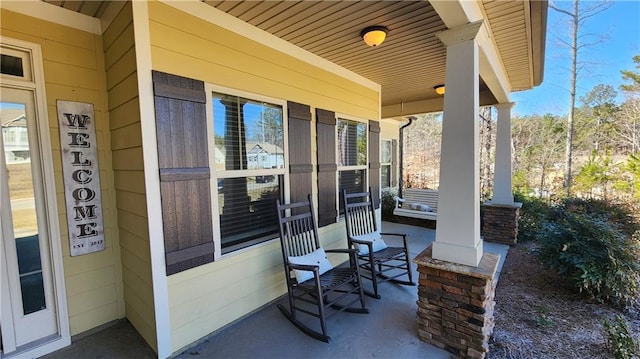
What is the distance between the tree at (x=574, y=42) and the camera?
27.5ft

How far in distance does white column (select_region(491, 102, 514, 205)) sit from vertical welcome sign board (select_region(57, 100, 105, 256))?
18.5 ft

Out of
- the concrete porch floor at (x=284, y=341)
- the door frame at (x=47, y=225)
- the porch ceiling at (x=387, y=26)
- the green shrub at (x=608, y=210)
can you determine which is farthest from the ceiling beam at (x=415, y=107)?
the door frame at (x=47, y=225)

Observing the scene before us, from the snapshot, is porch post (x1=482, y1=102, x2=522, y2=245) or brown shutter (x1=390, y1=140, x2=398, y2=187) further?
brown shutter (x1=390, y1=140, x2=398, y2=187)

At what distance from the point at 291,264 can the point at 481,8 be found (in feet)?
8.64

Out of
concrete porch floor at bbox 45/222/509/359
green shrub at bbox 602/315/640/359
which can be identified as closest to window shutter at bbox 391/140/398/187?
concrete porch floor at bbox 45/222/509/359

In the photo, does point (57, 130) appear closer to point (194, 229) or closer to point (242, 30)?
point (194, 229)

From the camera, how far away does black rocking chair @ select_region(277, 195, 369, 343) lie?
223 cm

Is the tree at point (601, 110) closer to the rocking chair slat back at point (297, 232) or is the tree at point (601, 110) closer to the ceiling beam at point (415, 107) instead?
the ceiling beam at point (415, 107)

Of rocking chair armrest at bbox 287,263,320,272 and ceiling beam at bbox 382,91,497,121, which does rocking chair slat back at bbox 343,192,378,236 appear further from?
ceiling beam at bbox 382,91,497,121

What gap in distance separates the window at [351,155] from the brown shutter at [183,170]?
1.92 meters

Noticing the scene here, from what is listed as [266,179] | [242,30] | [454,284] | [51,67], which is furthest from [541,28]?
[51,67]

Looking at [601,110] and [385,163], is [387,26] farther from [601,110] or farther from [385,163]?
[601,110]

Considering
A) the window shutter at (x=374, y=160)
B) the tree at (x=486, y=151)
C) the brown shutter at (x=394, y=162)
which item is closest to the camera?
the window shutter at (x=374, y=160)

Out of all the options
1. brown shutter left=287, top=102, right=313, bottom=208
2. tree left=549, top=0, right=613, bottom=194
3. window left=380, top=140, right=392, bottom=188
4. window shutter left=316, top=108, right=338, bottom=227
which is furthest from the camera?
tree left=549, top=0, right=613, bottom=194
